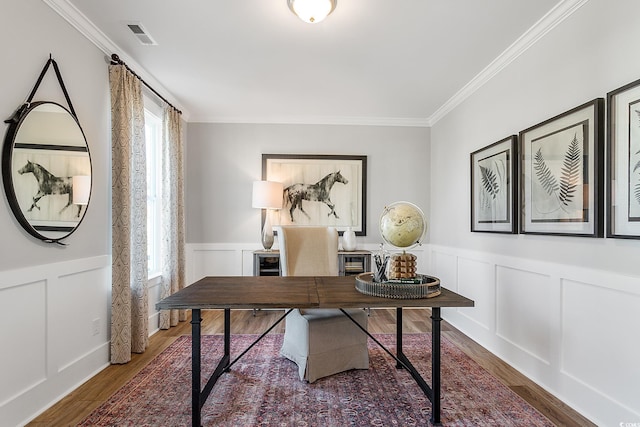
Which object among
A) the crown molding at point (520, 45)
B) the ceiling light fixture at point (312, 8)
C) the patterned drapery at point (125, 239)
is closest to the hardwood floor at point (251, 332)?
the patterned drapery at point (125, 239)

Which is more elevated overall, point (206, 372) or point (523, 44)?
point (523, 44)

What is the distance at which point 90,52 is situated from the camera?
8.08ft

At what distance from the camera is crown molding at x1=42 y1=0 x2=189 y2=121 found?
6.94ft

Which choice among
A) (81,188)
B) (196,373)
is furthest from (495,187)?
(81,188)

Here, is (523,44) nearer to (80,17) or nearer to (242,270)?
(80,17)

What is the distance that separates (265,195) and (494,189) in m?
2.45

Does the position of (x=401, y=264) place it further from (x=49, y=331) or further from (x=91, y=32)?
(x=91, y=32)

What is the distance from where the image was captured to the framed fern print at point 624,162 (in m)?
1.68

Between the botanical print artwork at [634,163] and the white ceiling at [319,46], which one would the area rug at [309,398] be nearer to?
the botanical print artwork at [634,163]

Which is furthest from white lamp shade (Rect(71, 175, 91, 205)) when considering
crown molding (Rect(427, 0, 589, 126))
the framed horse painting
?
crown molding (Rect(427, 0, 589, 126))

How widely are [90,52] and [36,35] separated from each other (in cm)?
50

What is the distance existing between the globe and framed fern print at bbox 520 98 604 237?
0.95m

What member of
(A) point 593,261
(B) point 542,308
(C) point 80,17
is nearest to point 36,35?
(C) point 80,17

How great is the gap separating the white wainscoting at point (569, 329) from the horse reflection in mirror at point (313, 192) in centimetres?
200
